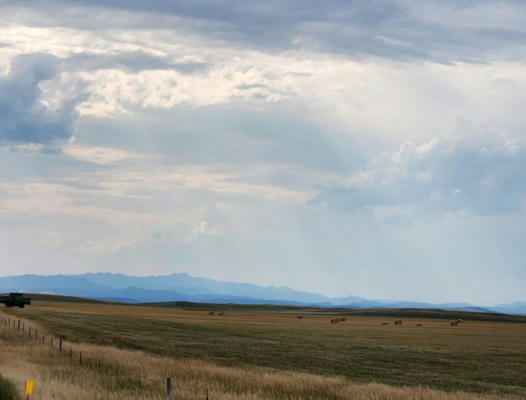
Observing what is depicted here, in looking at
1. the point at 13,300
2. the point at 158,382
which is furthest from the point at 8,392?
the point at 13,300

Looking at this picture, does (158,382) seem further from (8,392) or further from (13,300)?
(13,300)

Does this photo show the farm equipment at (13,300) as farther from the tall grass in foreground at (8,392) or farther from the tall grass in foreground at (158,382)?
the tall grass in foreground at (8,392)

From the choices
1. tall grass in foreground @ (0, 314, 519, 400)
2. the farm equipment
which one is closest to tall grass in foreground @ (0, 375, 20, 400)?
tall grass in foreground @ (0, 314, 519, 400)

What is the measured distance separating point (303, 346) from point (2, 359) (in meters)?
30.8

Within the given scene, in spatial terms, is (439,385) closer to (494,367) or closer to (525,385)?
(525,385)

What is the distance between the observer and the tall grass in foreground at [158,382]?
22.6m

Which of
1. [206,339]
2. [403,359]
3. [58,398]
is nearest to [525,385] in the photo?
[403,359]

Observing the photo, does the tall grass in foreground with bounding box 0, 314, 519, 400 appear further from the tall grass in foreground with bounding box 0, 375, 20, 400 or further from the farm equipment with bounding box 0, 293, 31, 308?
the farm equipment with bounding box 0, 293, 31, 308

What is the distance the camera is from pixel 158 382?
Result: 86.0 feet

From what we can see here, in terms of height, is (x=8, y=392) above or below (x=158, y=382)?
above

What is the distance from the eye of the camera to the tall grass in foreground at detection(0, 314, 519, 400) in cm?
2262

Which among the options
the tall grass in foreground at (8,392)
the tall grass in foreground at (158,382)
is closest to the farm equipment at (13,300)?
the tall grass in foreground at (158,382)

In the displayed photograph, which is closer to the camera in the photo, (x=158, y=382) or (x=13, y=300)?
(x=158, y=382)

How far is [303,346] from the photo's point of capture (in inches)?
2265
